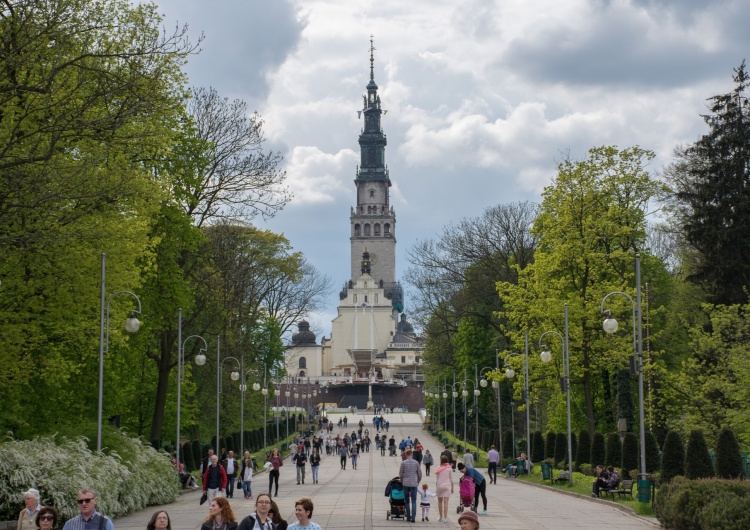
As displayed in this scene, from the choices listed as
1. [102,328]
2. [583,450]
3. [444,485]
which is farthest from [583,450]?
[102,328]

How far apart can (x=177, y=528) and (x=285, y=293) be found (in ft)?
178

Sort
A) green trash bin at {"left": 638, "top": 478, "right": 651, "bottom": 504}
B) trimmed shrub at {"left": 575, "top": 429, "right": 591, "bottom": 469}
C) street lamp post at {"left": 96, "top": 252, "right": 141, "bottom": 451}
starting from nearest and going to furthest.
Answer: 1. green trash bin at {"left": 638, "top": 478, "right": 651, "bottom": 504}
2. street lamp post at {"left": 96, "top": 252, "right": 141, "bottom": 451}
3. trimmed shrub at {"left": 575, "top": 429, "right": 591, "bottom": 469}

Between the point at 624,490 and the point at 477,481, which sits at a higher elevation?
the point at 477,481

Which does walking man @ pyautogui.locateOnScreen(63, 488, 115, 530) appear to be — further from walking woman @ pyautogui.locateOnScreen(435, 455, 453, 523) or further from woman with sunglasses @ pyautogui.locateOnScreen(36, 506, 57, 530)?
walking woman @ pyautogui.locateOnScreen(435, 455, 453, 523)

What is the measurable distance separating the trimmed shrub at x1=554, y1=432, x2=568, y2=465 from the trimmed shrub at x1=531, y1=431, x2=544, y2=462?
4.53 m

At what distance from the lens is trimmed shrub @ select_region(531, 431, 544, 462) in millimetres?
57872

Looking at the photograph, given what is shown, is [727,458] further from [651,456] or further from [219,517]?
[219,517]

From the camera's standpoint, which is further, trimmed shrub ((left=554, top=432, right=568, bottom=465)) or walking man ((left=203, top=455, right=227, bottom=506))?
trimmed shrub ((left=554, top=432, right=568, bottom=465))

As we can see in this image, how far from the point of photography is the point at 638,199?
173 ft

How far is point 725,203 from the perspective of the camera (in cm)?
4953

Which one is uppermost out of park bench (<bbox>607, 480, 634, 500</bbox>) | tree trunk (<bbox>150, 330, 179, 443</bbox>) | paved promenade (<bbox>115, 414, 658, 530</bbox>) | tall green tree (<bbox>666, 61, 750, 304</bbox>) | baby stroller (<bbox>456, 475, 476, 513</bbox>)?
tall green tree (<bbox>666, 61, 750, 304</bbox>)

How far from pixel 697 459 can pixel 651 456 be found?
8.04m

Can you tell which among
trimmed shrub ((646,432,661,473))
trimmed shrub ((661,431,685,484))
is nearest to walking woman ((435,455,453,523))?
trimmed shrub ((661,431,685,484))

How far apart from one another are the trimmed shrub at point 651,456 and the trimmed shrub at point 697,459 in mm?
7317
